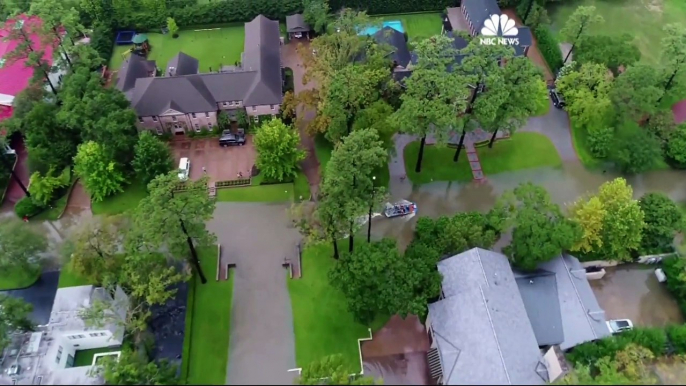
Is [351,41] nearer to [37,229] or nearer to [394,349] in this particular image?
[394,349]

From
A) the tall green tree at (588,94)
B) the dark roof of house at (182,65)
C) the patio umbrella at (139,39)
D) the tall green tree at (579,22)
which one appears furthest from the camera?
the patio umbrella at (139,39)

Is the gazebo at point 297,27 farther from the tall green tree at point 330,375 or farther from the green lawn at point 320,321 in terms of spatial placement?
the tall green tree at point 330,375

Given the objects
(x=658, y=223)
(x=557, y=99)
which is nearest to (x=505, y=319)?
(x=658, y=223)

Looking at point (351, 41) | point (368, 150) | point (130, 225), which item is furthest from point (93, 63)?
point (368, 150)

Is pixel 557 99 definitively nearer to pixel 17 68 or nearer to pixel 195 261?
pixel 195 261

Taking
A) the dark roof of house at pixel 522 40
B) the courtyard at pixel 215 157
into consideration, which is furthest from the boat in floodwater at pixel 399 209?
the dark roof of house at pixel 522 40

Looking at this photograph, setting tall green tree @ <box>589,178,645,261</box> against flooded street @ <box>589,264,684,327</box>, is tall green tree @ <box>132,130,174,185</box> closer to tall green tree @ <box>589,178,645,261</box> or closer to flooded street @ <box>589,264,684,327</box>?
tall green tree @ <box>589,178,645,261</box>

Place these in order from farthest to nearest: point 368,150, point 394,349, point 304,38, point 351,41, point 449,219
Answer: point 304,38 → point 351,41 → point 449,219 → point 394,349 → point 368,150
